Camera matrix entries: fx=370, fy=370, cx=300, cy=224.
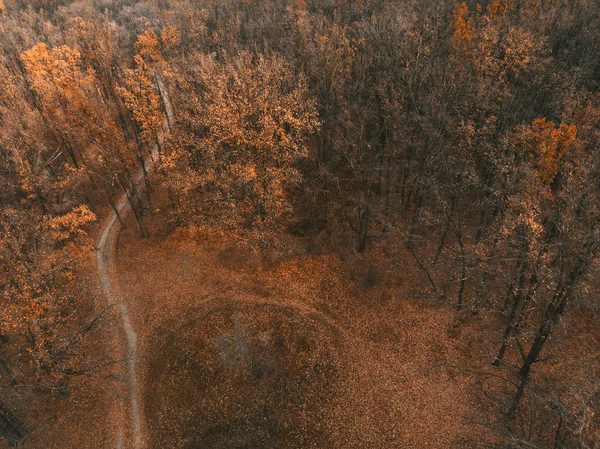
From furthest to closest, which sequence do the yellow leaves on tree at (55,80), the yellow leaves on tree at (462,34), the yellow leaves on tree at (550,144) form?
1. the yellow leaves on tree at (462,34)
2. the yellow leaves on tree at (55,80)
3. the yellow leaves on tree at (550,144)

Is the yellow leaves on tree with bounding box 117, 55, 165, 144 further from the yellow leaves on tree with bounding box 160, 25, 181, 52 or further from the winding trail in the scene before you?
the yellow leaves on tree with bounding box 160, 25, 181, 52

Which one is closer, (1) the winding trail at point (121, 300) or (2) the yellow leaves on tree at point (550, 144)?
(1) the winding trail at point (121, 300)

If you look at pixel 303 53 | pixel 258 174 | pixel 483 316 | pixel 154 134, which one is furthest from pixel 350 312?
pixel 303 53

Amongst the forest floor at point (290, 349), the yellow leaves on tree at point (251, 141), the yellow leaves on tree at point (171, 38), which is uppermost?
the yellow leaves on tree at point (171, 38)

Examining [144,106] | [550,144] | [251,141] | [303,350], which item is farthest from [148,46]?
[550,144]

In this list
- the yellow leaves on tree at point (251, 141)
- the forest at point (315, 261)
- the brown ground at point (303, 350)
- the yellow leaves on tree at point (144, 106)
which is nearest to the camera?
the forest at point (315, 261)

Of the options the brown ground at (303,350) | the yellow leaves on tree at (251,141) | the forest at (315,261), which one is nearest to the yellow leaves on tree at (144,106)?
the forest at (315,261)

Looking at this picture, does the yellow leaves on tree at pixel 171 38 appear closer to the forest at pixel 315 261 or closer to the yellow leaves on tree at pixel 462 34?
the forest at pixel 315 261

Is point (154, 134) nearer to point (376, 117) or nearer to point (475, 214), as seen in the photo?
point (376, 117)
